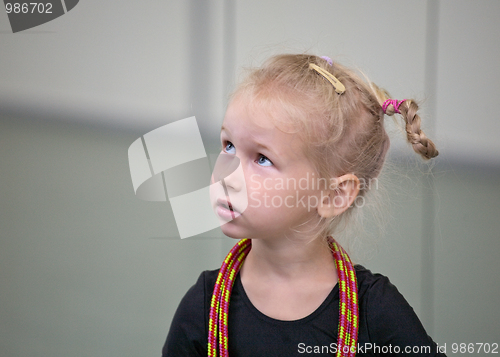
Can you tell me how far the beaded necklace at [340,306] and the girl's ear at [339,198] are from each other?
0.08 m

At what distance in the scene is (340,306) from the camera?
77 cm

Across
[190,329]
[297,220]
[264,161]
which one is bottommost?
[190,329]

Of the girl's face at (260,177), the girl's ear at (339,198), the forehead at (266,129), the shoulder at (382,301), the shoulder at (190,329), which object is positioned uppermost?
the forehead at (266,129)

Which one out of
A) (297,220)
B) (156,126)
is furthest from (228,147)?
(156,126)

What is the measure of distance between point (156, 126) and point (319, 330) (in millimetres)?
766

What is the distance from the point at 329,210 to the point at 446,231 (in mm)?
919

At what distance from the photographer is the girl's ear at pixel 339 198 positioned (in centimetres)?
79

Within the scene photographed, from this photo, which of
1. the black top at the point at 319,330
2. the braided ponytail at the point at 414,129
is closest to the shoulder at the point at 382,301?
the black top at the point at 319,330

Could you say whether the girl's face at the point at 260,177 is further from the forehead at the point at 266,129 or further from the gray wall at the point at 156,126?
the gray wall at the point at 156,126

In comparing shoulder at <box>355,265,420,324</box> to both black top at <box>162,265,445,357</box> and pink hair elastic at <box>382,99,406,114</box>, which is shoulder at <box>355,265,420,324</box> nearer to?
black top at <box>162,265,445,357</box>

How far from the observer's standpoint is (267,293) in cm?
81

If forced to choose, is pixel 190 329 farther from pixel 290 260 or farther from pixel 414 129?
pixel 414 129

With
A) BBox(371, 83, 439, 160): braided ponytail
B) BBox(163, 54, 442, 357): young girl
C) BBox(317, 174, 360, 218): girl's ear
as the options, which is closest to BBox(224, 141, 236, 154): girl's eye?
BBox(163, 54, 442, 357): young girl

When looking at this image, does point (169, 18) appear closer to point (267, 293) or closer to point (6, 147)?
point (6, 147)
